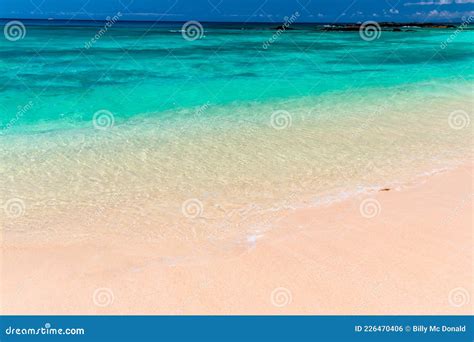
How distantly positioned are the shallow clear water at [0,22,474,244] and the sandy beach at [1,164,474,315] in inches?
20.3

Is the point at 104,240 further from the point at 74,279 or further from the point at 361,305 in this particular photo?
the point at 361,305

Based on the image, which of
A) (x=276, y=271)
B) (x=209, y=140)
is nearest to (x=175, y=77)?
(x=209, y=140)

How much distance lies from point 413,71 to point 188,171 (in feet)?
56.4

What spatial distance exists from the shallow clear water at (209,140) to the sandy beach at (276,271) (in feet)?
1.69

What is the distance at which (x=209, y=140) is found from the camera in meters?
8.74

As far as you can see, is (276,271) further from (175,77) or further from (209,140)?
(175,77)

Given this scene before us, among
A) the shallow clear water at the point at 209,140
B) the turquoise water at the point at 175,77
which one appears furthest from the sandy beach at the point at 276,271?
the turquoise water at the point at 175,77

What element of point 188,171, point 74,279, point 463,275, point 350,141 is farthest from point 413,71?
point 74,279

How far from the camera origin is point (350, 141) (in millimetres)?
8625

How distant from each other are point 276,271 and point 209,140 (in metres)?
4.76

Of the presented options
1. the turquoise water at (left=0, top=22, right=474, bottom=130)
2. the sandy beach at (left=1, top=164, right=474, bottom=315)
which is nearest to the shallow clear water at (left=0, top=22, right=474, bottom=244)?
the turquoise water at (left=0, top=22, right=474, bottom=130)

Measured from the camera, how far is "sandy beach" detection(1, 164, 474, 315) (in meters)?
3.91

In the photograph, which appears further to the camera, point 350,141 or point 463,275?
point 350,141

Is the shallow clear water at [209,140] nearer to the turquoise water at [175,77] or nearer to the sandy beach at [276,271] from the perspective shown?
the turquoise water at [175,77]
